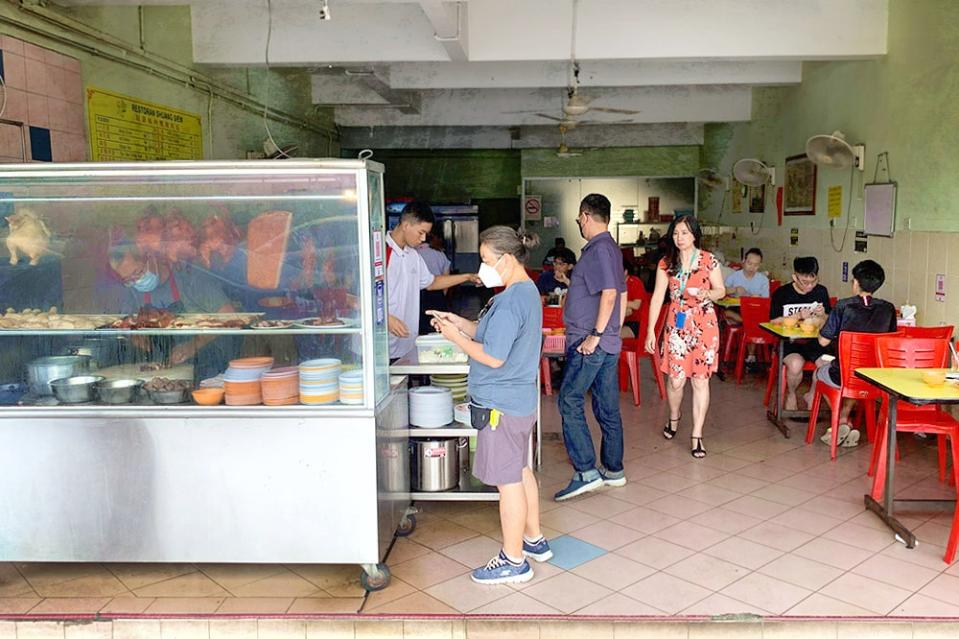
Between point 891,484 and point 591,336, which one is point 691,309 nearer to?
point 591,336

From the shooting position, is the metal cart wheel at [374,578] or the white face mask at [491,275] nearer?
the white face mask at [491,275]

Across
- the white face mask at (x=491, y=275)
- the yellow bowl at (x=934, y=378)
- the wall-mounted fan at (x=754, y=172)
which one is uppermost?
the wall-mounted fan at (x=754, y=172)

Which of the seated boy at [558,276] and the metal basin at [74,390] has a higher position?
the seated boy at [558,276]

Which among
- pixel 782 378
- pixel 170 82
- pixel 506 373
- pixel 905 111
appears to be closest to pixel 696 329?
pixel 782 378

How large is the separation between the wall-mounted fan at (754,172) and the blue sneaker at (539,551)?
6.65m

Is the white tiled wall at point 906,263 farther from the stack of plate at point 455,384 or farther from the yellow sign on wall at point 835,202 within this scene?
the stack of plate at point 455,384

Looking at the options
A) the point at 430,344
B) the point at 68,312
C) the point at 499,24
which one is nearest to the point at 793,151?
the point at 499,24

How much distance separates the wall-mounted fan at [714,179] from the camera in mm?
11413

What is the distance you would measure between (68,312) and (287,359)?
3.26 ft

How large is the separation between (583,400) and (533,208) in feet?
33.0

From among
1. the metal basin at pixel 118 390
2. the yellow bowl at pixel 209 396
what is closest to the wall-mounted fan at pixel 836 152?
the yellow bowl at pixel 209 396

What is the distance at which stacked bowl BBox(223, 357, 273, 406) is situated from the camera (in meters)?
3.44

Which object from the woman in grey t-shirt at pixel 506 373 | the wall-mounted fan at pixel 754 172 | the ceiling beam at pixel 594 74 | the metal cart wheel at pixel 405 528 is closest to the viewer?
the woman in grey t-shirt at pixel 506 373

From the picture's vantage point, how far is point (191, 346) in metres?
3.54
